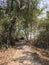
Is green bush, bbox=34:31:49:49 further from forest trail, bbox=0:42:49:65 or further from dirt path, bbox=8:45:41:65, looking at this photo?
dirt path, bbox=8:45:41:65

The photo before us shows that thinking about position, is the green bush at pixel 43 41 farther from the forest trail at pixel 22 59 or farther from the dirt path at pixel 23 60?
the dirt path at pixel 23 60

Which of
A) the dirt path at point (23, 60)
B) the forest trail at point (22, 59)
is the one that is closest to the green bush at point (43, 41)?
the forest trail at point (22, 59)

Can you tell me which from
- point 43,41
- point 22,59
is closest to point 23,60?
point 22,59

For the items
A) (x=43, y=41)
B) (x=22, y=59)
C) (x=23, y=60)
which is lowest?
(x=43, y=41)

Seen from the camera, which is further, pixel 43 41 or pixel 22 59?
pixel 43 41

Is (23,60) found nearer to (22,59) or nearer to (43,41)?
A: (22,59)

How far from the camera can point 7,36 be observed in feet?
84.1

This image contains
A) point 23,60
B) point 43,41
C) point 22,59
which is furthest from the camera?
point 43,41

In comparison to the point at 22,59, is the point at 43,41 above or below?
below

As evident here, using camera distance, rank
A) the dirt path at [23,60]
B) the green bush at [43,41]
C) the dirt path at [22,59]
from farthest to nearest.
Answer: the green bush at [43,41] → the dirt path at [22,59] → the dirt path at [23,60]

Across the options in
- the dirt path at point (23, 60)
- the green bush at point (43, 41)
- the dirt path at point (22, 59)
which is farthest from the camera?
the green bush at point (43, 41)

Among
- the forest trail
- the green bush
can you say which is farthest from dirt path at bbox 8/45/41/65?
the green bush

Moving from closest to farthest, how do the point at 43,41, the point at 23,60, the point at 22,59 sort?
the point at 23,60, the point at 22,59, the point at 43,41

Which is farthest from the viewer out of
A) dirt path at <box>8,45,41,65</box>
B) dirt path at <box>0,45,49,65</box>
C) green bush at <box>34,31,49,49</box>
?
green bush at <box>34,31,49,49</box>
